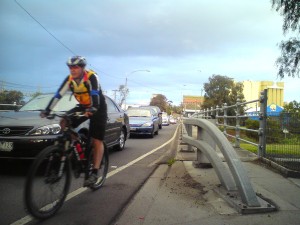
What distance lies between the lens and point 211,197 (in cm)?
521

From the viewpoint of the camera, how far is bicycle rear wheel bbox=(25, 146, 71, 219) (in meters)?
3.99

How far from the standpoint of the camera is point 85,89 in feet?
15.9

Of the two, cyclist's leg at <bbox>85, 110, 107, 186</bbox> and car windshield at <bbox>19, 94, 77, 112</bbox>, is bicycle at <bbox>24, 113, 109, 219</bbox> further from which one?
car windshield at <bbox>19, 94, 77, 112</bbox>

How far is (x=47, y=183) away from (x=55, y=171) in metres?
0.18

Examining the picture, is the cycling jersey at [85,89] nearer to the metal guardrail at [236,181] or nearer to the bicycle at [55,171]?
the bicycle at [55,171]

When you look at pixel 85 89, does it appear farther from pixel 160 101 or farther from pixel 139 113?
pixel 160 101

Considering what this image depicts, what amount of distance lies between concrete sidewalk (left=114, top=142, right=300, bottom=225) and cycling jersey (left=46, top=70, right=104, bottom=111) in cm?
144

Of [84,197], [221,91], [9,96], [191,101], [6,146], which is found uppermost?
[191,101]

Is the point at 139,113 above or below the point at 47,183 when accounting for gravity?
above

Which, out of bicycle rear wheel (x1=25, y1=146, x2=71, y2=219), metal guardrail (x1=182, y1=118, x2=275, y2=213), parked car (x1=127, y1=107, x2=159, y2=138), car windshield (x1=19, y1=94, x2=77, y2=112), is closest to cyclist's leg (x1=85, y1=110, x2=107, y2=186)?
bicycle rear wheel (x1=25, y1=146, x2=71, y2=219)

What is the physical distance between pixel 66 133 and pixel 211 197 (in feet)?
7.24

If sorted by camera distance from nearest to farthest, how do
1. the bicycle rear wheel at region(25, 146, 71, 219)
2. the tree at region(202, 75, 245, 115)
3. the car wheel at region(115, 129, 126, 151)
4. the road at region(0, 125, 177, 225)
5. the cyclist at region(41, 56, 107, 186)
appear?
the bicycle rear wheel at region(25, 146, 71, 219)
the road at region(0, 125, 177, 225)
the cyclist at region(41, 56, 107, 186)
the car wheel at region(115, 129, 126, 151)
the tree at region(202, 75, 245, 115)


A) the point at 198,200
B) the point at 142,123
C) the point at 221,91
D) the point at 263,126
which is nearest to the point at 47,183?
the point at 198,200

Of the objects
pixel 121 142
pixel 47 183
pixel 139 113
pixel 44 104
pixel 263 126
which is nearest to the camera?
pixel 47 183
